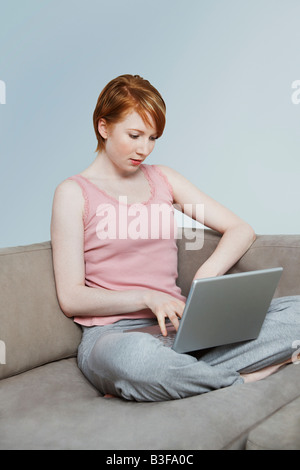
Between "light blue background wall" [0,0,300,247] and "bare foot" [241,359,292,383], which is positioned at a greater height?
"light blue background wall" [0,0,300,247]

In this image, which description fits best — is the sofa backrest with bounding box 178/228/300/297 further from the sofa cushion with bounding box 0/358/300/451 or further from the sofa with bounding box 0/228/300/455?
the sofa cushion with bounding box 0/358/300/451

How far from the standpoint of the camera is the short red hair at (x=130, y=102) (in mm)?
1721

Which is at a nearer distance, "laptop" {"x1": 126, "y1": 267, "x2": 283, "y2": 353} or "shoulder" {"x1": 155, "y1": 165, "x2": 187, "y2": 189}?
"laptop" {"x1": 126, "y1": 267, "x2": 283, "y2": 353}

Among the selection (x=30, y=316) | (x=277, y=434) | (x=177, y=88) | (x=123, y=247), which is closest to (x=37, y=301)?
(x=30, y=316)

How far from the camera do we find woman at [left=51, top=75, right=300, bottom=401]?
154 centimetres

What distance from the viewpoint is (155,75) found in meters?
3.19

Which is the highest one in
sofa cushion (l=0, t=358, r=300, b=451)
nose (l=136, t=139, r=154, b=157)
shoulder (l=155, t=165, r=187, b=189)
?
nose (l=136, t=139, r=154, b=157)

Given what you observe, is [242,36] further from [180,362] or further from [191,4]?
[180,362]

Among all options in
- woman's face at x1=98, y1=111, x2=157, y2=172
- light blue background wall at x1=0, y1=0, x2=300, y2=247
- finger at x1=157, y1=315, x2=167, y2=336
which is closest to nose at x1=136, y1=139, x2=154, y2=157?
woman's face at x1=98, y1=111, x2=157, y2=172

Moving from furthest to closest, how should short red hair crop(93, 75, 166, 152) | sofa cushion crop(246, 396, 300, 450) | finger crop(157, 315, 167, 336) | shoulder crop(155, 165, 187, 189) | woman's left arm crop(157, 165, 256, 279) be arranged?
shoulder crop(155, 165, 187, 189) → woman's left arm crop(157, 165, 256, 279) → short red hair crop(93, 75, 166, 152) → finger crop(157, 315, 167, 336) → sofa cushion crop(246, 396, 300, 450)

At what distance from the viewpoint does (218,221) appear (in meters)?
1.96

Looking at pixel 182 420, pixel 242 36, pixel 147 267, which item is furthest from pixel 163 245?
pixel 242 36

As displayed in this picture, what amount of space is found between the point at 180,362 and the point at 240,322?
21 cm

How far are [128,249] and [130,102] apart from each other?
421 millimetres
